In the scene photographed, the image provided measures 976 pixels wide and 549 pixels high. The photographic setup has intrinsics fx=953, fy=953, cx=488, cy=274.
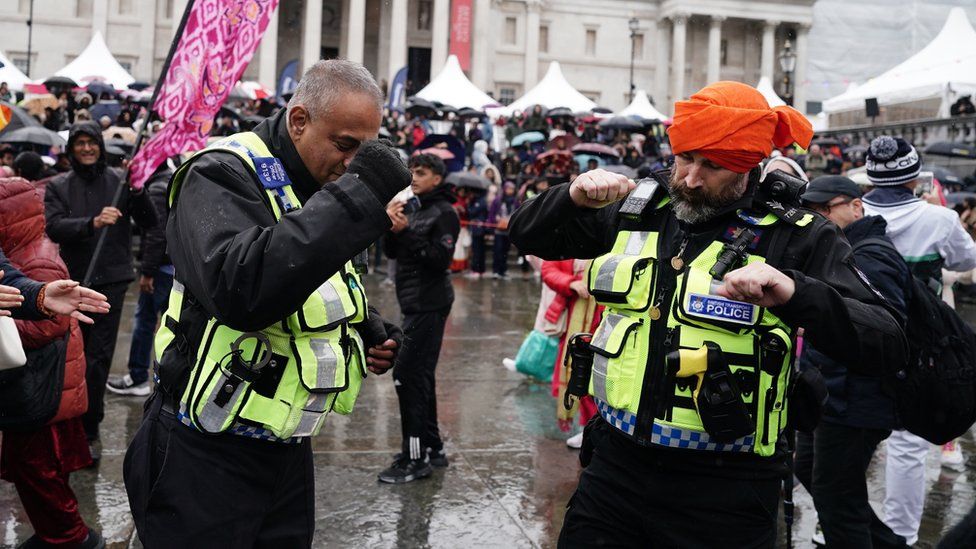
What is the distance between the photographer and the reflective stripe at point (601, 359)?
2719mm

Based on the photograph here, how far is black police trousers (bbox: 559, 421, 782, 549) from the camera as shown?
2.62m


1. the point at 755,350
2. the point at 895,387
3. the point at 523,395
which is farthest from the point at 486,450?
the point at 755,350

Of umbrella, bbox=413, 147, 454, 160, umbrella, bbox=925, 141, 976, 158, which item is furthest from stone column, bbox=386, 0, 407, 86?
umbrella, bbox=413, 147, 454, 160

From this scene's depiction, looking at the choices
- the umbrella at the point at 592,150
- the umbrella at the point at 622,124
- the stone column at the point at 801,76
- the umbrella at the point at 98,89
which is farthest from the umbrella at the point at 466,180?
the stone column at the point at 801,76

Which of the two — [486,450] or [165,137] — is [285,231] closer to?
[165,137]

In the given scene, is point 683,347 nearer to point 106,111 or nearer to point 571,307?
point 571,307

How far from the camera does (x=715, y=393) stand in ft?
8.20

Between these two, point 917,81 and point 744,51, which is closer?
point 917,81

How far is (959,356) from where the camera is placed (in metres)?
3.54

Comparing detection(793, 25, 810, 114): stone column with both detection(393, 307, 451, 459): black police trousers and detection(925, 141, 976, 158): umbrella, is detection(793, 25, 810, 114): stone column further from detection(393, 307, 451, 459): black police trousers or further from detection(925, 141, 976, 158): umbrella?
detection(393, 307, 451, 459): black police trousers

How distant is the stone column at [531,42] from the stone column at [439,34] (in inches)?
209

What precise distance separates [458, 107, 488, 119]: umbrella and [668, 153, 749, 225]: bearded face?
2833 centimetres

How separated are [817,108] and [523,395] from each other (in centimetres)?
5654

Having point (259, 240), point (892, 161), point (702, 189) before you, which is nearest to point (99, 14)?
point (892, 161)
